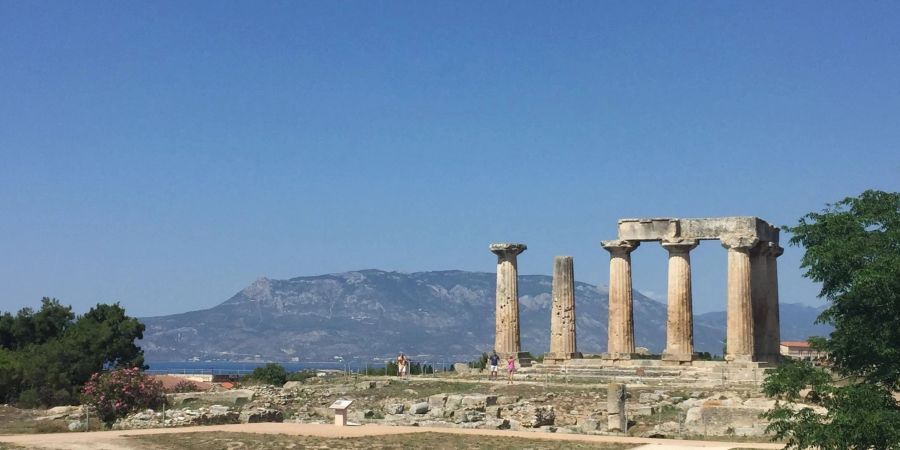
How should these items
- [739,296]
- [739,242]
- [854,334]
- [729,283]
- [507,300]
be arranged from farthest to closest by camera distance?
[507,300] → [729,283] → [739,296] → [739,242] → [854,334]

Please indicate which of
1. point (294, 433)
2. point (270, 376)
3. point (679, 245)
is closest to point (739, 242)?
point (679, 245)

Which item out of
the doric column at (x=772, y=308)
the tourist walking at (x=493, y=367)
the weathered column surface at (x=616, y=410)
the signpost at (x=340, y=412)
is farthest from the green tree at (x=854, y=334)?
the doric column at (x=772, y=308)

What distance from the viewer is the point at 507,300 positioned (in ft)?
208

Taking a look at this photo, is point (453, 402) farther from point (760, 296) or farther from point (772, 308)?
point (772, 308)

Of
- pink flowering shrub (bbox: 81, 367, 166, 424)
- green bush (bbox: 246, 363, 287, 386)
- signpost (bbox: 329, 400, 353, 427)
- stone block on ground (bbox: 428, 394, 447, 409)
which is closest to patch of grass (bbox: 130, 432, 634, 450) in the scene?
signpost (bbox: 329, 400, 353, 427)

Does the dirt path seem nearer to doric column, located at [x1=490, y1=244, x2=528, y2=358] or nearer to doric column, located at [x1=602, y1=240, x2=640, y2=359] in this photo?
doric column, located at [x1=602, y1=240, x2=640, y2=359]

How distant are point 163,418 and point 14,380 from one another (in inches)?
852

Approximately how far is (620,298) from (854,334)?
35.4m

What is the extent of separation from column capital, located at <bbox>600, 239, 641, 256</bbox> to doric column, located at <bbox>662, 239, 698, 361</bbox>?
6.34 feet

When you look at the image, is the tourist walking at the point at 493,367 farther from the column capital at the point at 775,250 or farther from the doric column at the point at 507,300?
the column capital at the point at 775,250

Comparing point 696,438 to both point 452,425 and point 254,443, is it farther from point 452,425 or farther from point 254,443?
point 254,443

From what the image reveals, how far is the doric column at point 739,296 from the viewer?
5656cm

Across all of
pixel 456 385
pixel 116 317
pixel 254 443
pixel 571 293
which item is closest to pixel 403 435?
pixel 254 443

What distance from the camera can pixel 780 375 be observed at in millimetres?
26281
